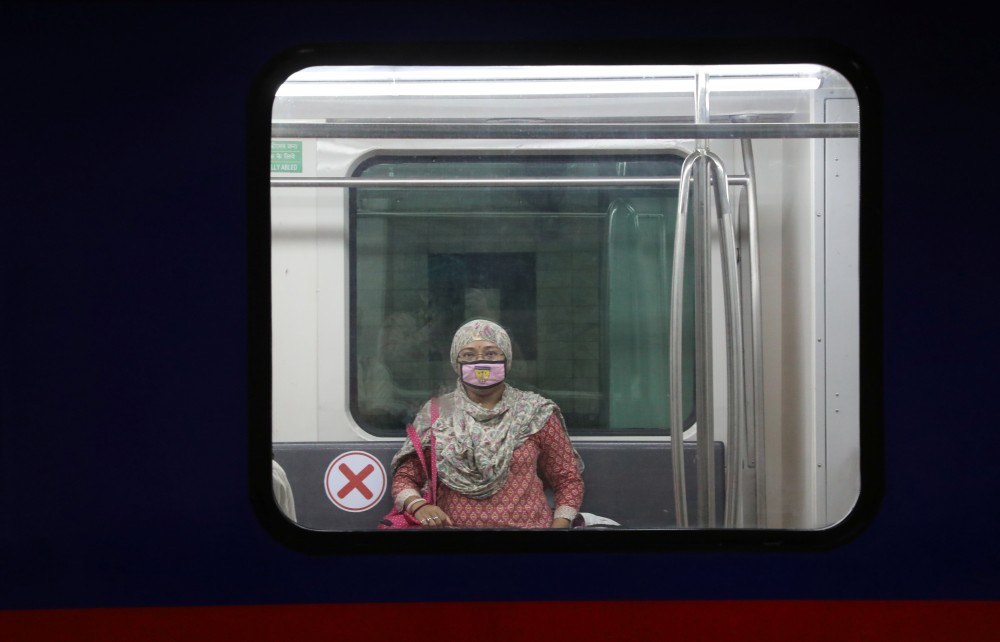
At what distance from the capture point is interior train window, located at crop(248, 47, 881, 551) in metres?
2.26

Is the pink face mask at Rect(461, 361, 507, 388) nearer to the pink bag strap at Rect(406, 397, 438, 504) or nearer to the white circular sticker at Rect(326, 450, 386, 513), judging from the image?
the pink bag strap at Rect(406, 397, 438, 504)

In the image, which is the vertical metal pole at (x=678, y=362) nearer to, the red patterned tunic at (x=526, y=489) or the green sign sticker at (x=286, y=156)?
the red patterned tunic at (x=526, y=489)

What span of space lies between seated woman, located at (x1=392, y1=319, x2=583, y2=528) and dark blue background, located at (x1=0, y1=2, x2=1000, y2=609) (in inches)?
14.8

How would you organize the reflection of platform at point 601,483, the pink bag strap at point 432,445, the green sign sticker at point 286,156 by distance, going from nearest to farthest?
the green sign sticker at point 286,156 → the reflection of platform at point 601,483 → the pink bag strap at point 432,445

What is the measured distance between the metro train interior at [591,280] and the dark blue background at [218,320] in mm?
195

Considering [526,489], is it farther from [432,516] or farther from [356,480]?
[356,480]

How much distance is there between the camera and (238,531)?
1.97 metres

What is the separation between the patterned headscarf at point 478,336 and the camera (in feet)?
7.52

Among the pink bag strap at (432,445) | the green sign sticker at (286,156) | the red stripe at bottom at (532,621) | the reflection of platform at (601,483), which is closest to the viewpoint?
the red stripe at bottom at (532,621)

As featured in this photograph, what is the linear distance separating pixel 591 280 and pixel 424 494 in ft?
2.21

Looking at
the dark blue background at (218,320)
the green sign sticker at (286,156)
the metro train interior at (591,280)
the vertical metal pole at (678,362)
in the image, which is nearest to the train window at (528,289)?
the metro train interior at (591,280)

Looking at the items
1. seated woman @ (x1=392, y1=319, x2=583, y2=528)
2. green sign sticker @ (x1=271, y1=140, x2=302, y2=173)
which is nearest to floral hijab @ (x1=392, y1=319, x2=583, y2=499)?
seated woman @ (x1=392, y1=319, x2=583, y2=528)

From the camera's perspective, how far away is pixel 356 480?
8.25ft

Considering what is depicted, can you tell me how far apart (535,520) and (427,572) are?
0.45 m
